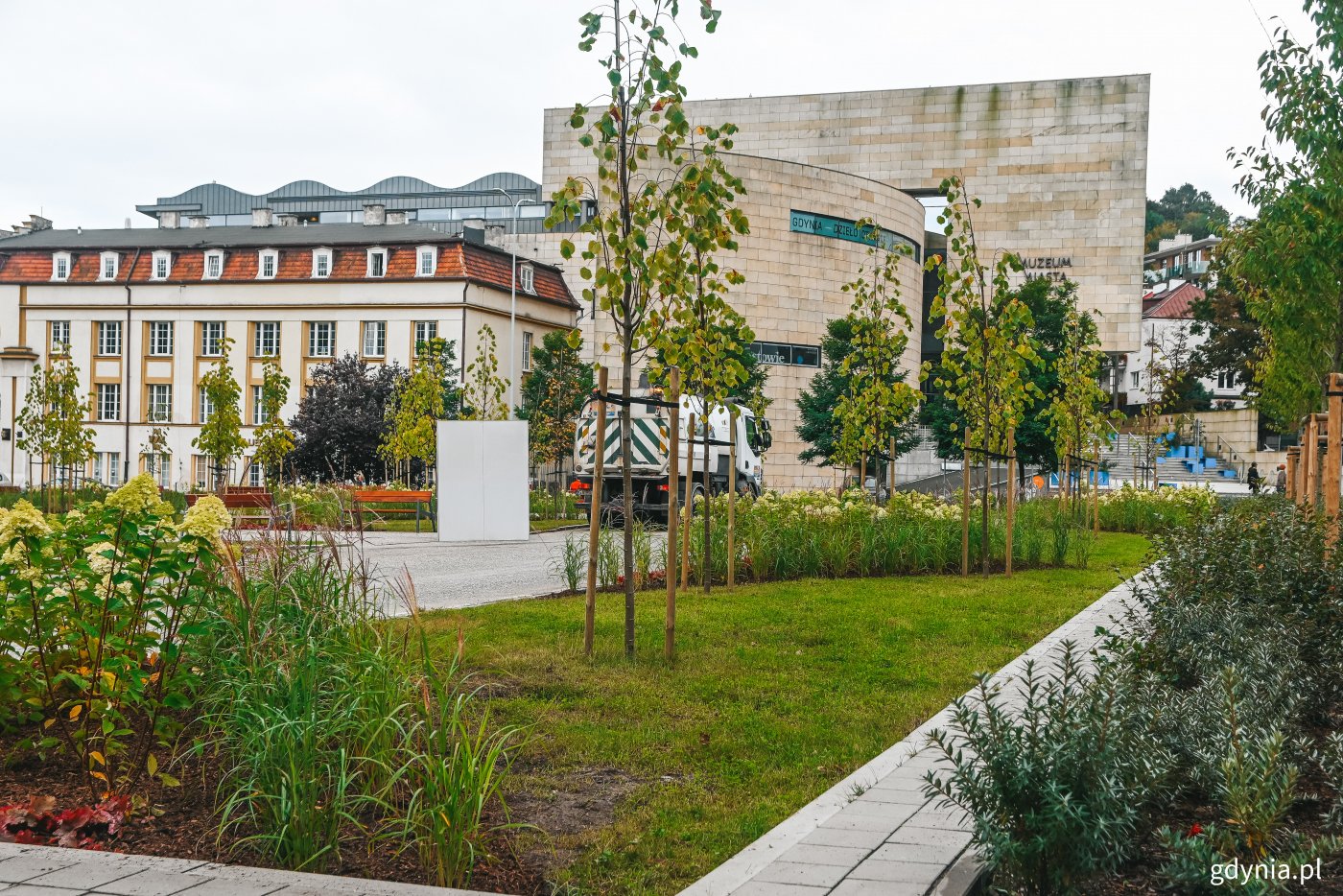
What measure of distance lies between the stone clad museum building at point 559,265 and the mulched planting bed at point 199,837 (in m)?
47.8

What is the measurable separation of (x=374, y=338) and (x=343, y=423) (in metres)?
10.1

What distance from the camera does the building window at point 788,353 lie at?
52.2 metres

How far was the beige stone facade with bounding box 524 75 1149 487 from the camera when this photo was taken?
52.9 meters

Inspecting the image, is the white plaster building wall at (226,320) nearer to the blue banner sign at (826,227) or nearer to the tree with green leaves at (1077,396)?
the blue banner sign at (826,227)

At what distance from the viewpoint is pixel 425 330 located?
55.5 metres

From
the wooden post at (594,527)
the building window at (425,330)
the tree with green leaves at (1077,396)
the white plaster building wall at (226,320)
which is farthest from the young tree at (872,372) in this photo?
the building window at (425,330)

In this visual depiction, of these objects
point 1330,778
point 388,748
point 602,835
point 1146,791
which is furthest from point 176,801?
point 1330,778

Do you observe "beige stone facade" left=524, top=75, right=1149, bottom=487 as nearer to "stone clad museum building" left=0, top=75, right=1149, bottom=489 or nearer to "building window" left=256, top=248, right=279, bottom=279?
"stone clad museum building" left=0, top=75, right=1149, bottom=489

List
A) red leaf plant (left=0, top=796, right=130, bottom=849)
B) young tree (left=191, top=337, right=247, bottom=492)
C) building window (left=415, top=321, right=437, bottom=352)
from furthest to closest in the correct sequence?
building window (left=415, top=321, right=437, bottom=352), young tree (left=191, top=337, right=247, bottom=492), red leaf plant (left=0, top=796, right=130, bottom=849)

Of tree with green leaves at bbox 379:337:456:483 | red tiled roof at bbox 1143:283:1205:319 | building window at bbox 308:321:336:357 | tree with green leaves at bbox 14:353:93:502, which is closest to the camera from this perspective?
tree with green leaves at bbox 14:353:93:502

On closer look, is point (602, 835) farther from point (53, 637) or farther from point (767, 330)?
point (767, 330)

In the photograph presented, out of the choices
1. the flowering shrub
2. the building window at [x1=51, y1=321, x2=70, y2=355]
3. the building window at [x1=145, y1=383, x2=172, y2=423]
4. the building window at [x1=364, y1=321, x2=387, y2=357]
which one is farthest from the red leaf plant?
the building window at [x1=51, y1=321, x2=70, y2=355]

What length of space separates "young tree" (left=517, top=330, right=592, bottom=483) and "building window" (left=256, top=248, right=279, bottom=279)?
12.5 meters

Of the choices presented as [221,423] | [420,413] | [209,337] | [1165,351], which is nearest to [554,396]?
[420,413]
